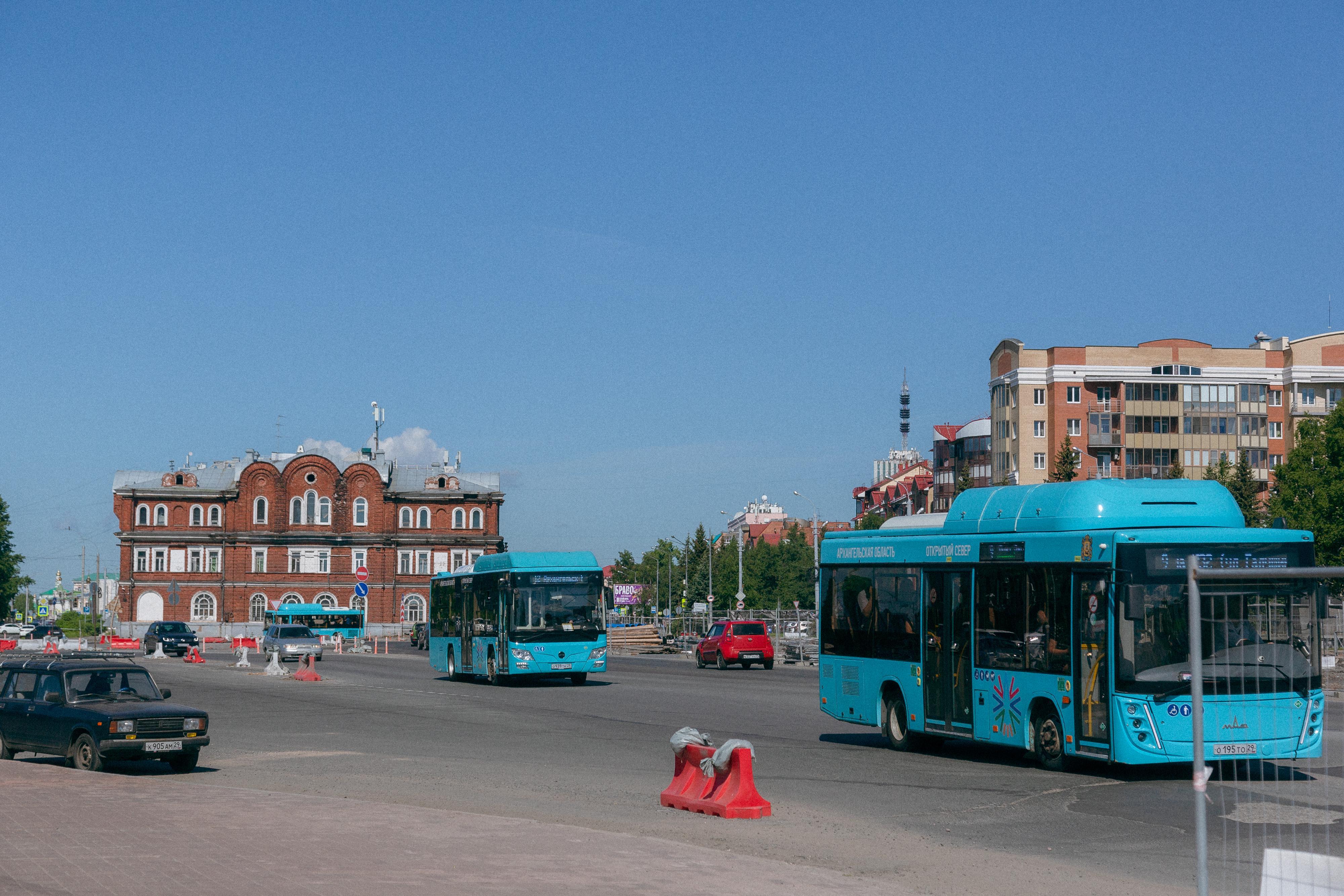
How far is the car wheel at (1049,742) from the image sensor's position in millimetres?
16172

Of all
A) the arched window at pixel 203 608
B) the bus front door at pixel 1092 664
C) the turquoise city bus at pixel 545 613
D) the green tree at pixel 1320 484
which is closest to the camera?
the bus front door at pixel 1092 664

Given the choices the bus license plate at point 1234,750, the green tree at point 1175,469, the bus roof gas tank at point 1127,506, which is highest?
the green tree at point 1175,469

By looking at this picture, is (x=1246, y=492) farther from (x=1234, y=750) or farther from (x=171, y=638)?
(x=1234, y=750)

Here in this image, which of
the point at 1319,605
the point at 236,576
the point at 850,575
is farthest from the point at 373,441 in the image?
the point at 1319,605

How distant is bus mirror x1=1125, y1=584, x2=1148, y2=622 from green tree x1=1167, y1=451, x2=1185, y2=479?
61222mm

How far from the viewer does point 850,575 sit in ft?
67.7

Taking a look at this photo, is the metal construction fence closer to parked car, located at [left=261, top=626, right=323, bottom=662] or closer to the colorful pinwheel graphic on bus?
the colorful pinwheel graphic on bus

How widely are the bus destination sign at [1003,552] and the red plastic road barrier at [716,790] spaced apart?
4871 millimetres

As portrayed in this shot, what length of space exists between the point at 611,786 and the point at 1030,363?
88.0 meters

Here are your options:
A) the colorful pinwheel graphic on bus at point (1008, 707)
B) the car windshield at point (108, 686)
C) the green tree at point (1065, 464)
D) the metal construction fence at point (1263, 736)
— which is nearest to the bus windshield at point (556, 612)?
the car windshield at point (108, 686)

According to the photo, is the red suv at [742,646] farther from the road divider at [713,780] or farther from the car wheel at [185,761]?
the road divider at [713,780]

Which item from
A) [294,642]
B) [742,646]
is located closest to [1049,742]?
[742,646]

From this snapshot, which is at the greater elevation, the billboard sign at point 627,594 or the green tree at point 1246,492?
the green tree at point 1246,492

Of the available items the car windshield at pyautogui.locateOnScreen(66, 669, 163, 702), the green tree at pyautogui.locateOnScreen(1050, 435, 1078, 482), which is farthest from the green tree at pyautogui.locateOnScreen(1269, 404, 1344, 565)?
the car windshield at pyautogui.locateOnScreen(66, 669, 163, 702)
